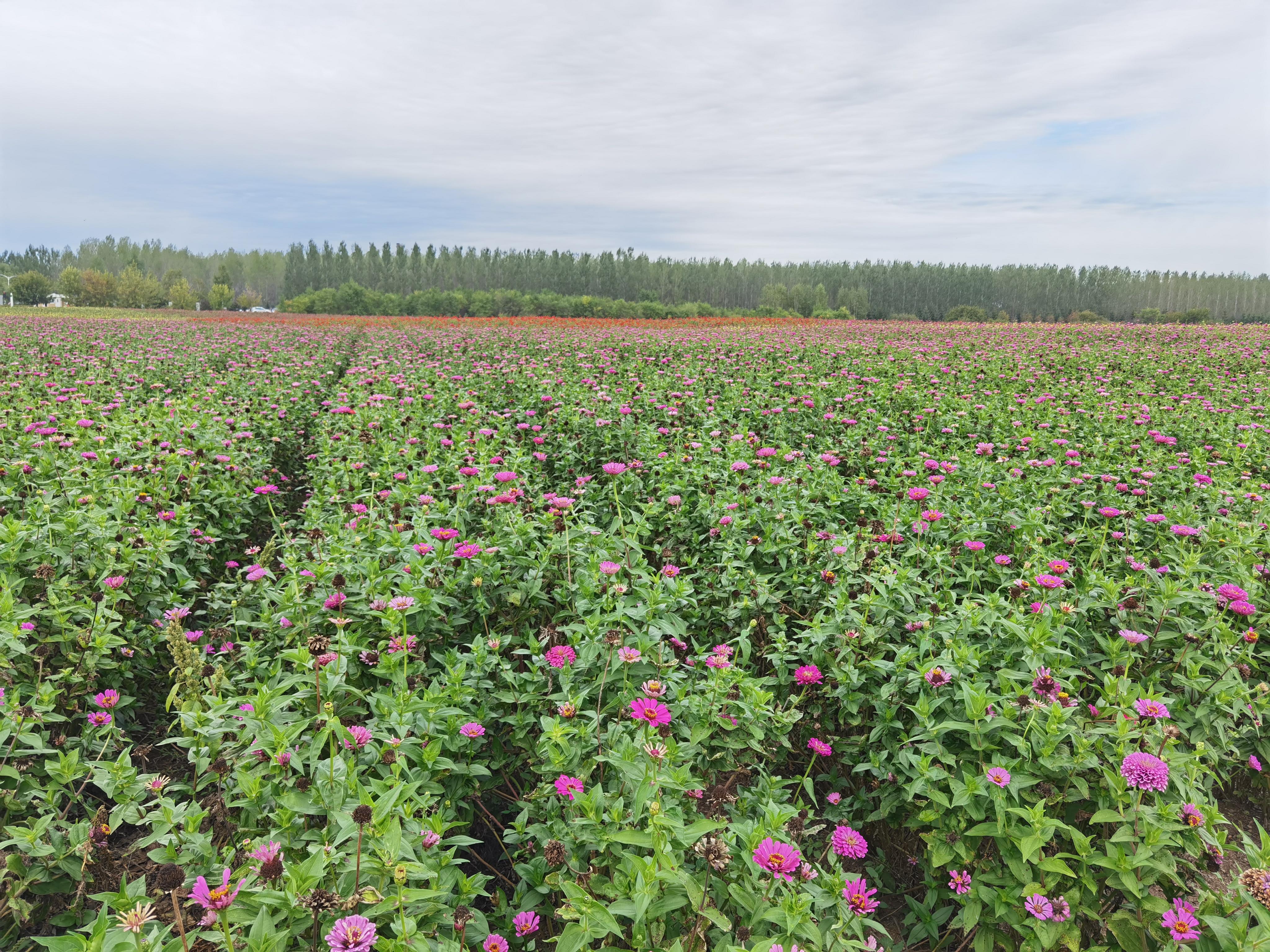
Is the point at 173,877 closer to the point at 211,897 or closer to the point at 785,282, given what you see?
the point at 211,897

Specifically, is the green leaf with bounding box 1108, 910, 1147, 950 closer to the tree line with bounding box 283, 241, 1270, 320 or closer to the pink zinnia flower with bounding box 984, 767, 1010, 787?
the pink zinnia flower with bounding box 984, 767, 1010, 787

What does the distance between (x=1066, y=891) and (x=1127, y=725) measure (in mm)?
510

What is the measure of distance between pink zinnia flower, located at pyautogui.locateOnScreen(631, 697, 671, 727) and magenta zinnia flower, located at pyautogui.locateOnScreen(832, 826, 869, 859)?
615 mm

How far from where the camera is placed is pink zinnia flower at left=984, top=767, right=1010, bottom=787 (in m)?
1.94

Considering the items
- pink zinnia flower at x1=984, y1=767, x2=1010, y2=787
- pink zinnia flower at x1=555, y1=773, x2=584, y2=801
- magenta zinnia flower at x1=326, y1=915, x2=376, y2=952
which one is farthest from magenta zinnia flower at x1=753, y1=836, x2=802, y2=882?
magenta zinnia flower at x1=326, y1=915, x2=376, y2=952

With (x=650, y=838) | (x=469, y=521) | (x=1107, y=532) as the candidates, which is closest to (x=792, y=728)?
(x=650, y=838)

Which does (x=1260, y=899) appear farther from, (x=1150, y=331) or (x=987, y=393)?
(x=1150, y=331)

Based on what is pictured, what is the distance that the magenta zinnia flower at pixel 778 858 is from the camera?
156cm

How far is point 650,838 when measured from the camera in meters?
1.59

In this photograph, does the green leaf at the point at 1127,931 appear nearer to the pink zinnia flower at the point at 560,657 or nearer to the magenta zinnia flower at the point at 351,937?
the pink zinnia flower at the point at 560,657

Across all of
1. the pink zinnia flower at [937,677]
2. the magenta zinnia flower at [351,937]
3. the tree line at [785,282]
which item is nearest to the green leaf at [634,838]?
the magenta zinnia flower at [351,937]

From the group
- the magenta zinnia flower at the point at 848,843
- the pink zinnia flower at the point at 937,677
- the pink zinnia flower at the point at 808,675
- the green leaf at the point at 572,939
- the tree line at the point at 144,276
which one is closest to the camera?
the green leaf at the point at 572,939

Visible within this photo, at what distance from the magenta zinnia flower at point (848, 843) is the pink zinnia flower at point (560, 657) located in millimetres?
987

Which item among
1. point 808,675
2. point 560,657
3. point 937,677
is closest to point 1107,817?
point 937,677
